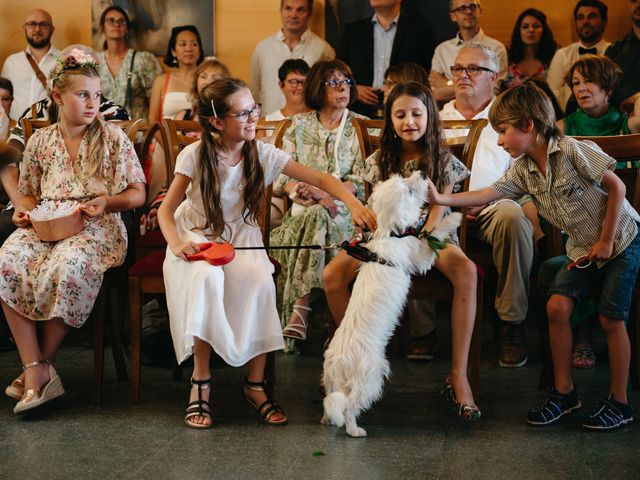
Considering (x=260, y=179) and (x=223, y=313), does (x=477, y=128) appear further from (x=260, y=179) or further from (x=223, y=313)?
(x=223, y=313)

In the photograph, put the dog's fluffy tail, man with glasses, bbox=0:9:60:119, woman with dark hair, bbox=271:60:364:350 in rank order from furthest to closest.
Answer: man with glasses, bbox=0:9:60:119, woman with dark hair, bbox=271:60:364:350, the dog's fluffy tail

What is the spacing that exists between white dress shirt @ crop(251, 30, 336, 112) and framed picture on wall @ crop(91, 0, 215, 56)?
49cm

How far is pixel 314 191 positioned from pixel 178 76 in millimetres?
1958

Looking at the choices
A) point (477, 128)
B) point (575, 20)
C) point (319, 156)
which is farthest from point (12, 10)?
point (477, 128)

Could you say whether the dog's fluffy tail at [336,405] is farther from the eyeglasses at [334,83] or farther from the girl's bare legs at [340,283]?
the eyeglasses at [334,83]

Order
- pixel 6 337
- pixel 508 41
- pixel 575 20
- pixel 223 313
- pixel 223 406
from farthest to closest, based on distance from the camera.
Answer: pixel 508 41
pixel 575 20
pixel 6 337
pixel 223 406
pixel 223 313

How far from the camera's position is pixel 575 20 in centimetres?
557

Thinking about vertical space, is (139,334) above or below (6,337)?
above

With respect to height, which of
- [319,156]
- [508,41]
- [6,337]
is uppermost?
[508,41]

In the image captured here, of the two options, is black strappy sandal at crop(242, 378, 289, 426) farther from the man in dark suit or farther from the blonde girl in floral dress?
the man in dark suit

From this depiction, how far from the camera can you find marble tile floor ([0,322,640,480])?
2783 mm

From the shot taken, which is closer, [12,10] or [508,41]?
[508,41]

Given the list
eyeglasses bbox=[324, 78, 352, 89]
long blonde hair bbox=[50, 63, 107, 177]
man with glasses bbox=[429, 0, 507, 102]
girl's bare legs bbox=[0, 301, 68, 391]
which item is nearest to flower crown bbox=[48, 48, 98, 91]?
long blonde hair bbox=[50, 63, 107, 177]

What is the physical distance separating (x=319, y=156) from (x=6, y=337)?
1.62 metres
